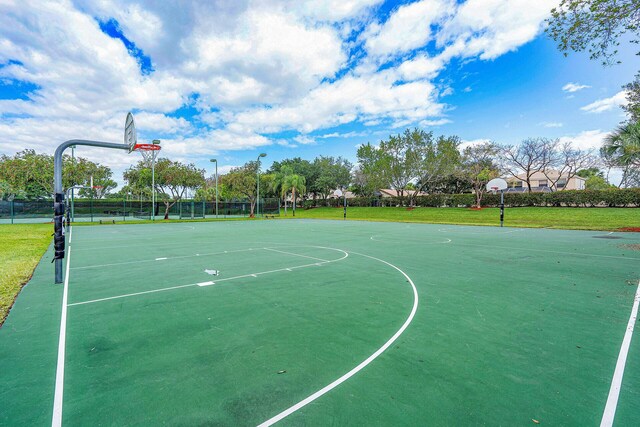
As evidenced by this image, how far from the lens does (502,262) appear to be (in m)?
9.15

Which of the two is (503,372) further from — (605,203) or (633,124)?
(605,203)

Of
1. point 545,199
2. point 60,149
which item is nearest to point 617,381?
point 60,149

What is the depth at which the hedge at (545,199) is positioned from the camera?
95.2ft

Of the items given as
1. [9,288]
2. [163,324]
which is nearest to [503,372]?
[163,324]

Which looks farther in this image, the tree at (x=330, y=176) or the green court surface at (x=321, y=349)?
the tree at (x=330, y=176)

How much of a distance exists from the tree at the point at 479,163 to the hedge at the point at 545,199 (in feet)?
6.49

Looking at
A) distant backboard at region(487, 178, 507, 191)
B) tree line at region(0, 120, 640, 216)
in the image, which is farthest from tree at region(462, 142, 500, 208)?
distant backboard at region(487, 178, 507, 191)

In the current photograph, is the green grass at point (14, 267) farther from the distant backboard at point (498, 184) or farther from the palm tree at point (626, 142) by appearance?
the distant backboard at point (498, 184)

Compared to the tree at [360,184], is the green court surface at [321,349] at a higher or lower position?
lower

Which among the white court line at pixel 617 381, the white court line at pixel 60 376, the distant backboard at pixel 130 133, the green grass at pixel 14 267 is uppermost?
the distant backboard at pixel 130 133

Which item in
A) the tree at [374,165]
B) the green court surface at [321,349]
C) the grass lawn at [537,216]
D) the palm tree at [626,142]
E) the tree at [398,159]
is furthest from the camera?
the tree at [374,165]

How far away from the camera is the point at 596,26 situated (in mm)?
9016

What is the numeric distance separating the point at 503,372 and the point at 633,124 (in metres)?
18.4

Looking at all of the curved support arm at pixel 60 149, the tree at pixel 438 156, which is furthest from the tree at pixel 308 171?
the curved support arm at pixel 60 149
